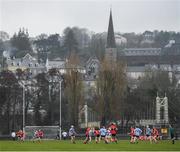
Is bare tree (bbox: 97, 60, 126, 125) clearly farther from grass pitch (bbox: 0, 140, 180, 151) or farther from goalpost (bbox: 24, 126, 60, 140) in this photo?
grass pitch (bbox: 0, 140, 180, 151)

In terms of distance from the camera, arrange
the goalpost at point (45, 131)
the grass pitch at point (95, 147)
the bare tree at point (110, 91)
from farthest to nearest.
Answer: the bare tree at point (110, 91), the goalpost at point (45, 131), the grass pitch at point (95, 147)

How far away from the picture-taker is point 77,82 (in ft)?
262

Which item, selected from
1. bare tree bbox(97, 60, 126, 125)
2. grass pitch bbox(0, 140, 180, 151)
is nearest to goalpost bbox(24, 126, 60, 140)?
bare tree bbox(97, 60, 126, 125)

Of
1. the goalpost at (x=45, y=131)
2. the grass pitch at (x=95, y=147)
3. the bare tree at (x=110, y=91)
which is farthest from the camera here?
the bare tree at (x=110, y=91)

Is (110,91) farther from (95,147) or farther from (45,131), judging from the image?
(95,147)

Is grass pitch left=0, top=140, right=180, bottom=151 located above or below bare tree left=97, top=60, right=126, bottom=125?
below

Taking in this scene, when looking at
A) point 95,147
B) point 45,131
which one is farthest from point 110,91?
point 95,147

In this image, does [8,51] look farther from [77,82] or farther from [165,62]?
[77,82]

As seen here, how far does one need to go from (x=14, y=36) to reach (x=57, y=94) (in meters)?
106

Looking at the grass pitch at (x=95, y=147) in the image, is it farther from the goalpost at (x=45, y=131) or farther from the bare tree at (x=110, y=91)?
the bare tree at (x=110, y=91)

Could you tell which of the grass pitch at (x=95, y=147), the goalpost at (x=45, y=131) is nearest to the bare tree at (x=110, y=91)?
the goalpost at (x=45, y=131)

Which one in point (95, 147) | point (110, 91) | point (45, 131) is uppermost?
point (110, 91)

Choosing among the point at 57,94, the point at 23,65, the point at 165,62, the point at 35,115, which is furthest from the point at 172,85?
the point at 165,62

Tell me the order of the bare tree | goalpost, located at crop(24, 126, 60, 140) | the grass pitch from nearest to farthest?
the grass pitch → goalpost, located at crop(24, 126, 60, 140) → the bare tree
